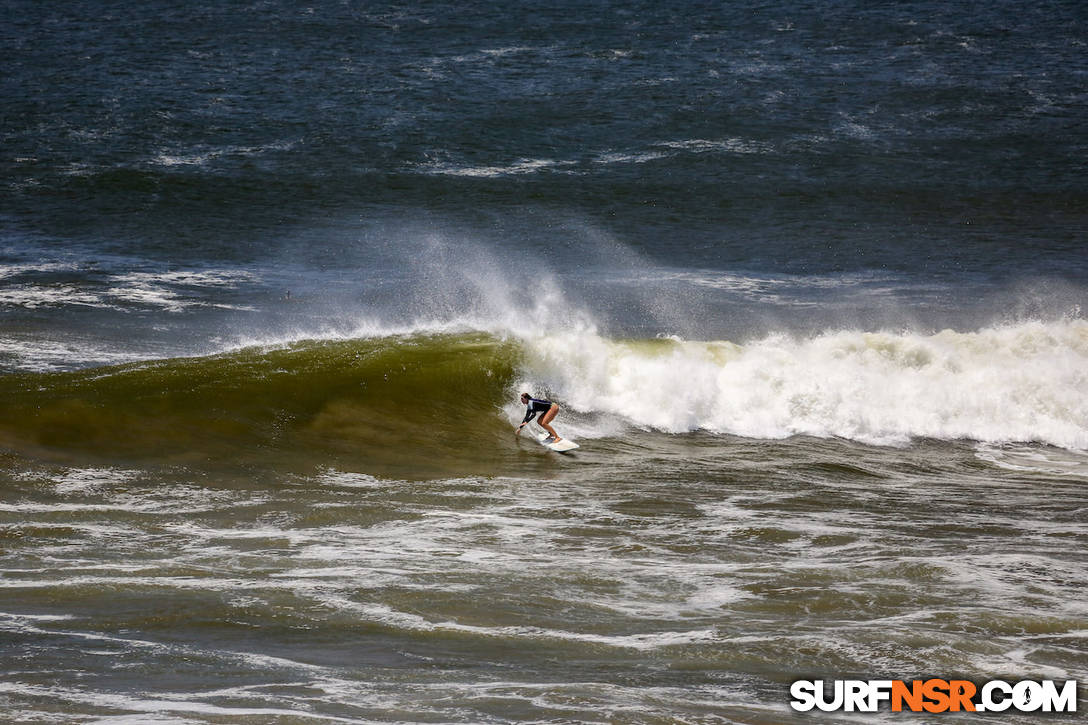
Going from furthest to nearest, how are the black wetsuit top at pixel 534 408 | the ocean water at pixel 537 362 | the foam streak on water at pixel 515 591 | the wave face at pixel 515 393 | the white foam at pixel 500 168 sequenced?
the white foam at pixel 500 168 < the black wetsuit top at pixel 534 408 < the wave face at pixel 515 393 < the ocean water at pixel 537 362 < the foam streak on water at pixel 515 591

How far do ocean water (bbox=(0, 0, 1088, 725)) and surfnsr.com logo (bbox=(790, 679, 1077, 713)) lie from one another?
13 centimetres

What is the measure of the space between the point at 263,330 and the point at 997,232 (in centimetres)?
1926

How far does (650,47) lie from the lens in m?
42.5

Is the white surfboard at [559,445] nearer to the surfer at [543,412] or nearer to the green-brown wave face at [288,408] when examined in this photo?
the surfer at [543,412]

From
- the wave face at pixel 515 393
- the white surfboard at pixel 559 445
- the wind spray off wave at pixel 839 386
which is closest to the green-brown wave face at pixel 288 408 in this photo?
the wave face at pixel 515 393

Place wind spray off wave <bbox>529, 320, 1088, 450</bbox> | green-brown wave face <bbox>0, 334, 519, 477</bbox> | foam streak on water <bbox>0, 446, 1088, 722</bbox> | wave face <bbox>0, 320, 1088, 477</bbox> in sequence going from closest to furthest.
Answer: foam streak on water <bbox>0, 446, 1088, 722</bbox>, green-brown wave face <bbox>0, 334, 519, 477</bbox>, wave face <bbox>0, 320, 1088, 477</bbox>, wind spray off wave <bbox>529, 320, 1088, 450</bbox>

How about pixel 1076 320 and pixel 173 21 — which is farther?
pixel 173 21

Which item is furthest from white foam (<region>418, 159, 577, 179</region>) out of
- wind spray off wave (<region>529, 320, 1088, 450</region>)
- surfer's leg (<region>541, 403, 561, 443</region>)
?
surfer's leg (<region>541, 403, 561, 443</region>)

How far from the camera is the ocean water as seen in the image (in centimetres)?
762

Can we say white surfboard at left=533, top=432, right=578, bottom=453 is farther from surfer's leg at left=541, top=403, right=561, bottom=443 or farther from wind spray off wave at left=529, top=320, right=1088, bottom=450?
wind spray off wave at left=529, top=320, right=1088, bottom=450

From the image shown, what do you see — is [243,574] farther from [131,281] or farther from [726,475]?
[131,281]

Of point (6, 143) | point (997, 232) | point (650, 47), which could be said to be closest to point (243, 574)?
point (997, 232)

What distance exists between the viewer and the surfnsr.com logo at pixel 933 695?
22.0 ft

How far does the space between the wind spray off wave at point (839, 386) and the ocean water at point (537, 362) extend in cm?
8
